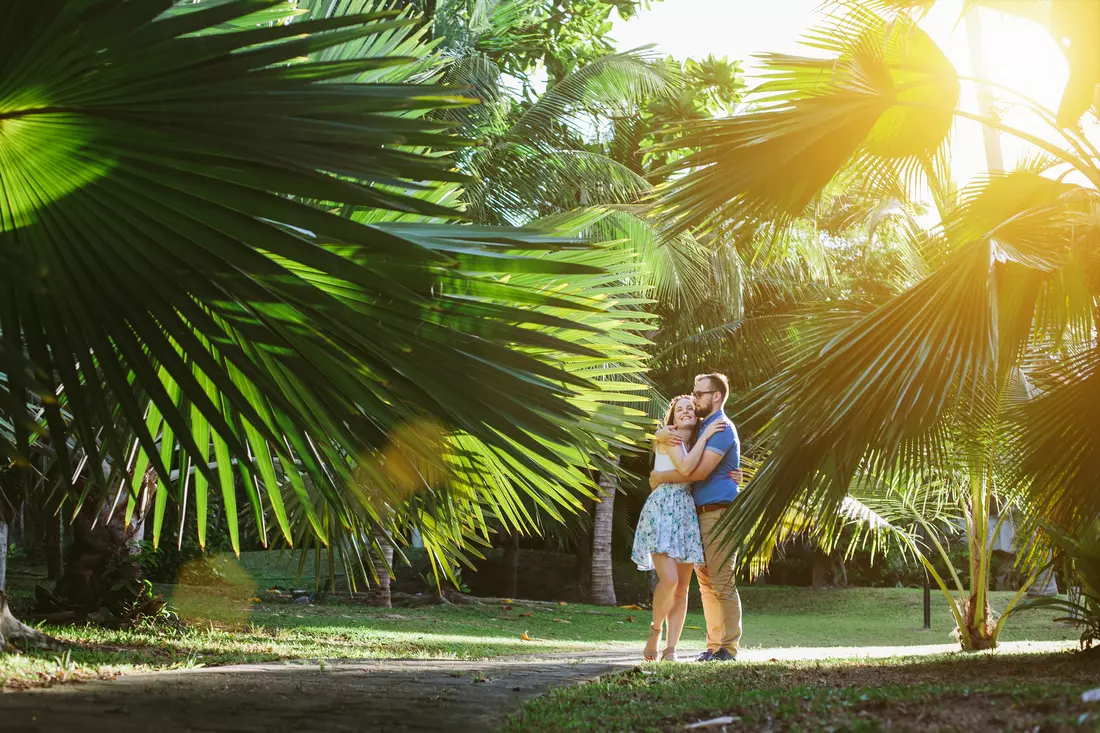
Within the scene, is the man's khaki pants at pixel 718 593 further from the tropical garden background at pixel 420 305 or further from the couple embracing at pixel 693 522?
the tropical garden background at pixel 420 305

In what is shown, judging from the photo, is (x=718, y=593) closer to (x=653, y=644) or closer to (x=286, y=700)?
(x=653, y=644)

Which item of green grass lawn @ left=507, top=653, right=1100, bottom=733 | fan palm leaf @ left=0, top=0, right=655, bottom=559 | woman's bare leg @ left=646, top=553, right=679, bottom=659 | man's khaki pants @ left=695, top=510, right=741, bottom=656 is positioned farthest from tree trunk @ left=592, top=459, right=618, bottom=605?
fan palm leaf @ left=0, top=0, right=655, bottom=559

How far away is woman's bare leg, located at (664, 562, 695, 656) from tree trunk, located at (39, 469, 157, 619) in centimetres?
394

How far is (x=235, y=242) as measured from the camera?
254 centimetres

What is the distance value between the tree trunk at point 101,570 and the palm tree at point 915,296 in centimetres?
464

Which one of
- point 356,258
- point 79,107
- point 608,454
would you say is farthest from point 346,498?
point 79,107

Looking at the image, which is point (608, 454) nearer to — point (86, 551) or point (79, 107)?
point (79, 107)

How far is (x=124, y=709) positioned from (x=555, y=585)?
1677 cm

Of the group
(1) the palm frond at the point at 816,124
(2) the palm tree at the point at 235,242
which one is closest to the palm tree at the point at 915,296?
(1) the palm frond at the point at 816,124

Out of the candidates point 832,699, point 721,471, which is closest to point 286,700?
point 832,699

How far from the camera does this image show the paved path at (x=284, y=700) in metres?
2.82

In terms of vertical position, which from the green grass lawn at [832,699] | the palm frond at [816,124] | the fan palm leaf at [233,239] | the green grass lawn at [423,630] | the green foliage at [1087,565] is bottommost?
the green grass lawn at [423,630]

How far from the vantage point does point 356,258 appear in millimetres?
2674

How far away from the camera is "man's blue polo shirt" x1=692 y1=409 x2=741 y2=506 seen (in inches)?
223
